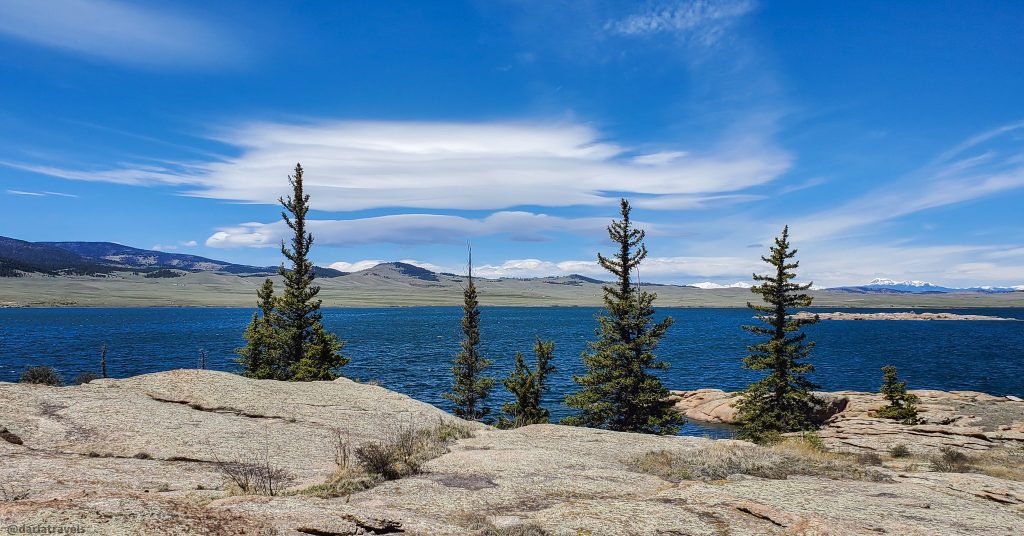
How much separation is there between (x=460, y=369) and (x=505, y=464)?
34.3 m

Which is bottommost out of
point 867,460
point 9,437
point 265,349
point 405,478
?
point 265,349

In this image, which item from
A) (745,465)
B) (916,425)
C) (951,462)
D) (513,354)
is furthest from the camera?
(513,354)

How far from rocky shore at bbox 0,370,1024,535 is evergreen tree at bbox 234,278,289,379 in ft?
80.6

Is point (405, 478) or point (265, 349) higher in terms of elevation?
point (405, 478)

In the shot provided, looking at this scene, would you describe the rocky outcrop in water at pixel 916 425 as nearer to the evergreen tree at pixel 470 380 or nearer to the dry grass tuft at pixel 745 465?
the dry grass tuft at pixel 745 465

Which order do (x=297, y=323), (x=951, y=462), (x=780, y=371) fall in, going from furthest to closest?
(x=297, y=323)
(x=780, y=371)
(x=951, y=462)

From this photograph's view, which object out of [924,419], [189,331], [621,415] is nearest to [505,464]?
[621,415]

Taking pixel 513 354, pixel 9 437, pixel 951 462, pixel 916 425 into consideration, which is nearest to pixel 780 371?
pixel 916 425

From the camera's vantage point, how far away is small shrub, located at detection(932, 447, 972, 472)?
51.2 ft

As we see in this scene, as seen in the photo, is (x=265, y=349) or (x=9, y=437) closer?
(x=9, y=437)

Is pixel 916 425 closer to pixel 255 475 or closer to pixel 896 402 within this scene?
pixel 896 402

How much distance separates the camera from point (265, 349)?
4828cm

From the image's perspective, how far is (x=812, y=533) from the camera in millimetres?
8297

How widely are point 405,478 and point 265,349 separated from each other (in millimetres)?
42003
